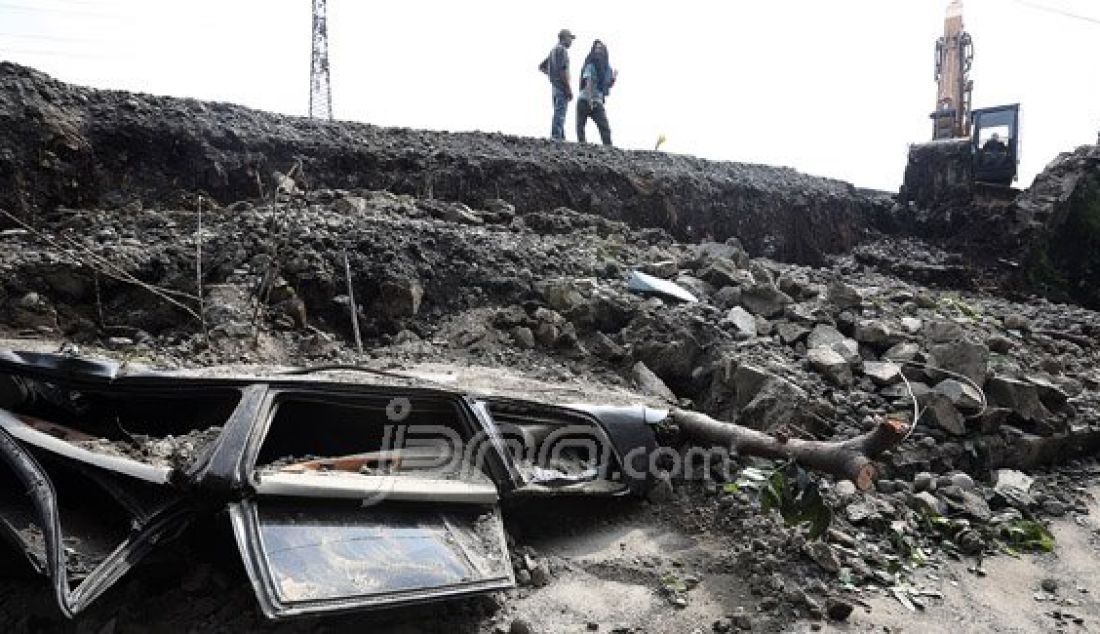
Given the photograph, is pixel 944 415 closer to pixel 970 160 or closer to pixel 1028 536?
pixel 1028 536

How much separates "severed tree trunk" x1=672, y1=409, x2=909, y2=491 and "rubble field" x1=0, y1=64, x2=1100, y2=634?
0.07 meters

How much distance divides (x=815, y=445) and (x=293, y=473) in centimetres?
239

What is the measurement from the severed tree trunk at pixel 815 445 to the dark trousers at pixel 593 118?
6.59m

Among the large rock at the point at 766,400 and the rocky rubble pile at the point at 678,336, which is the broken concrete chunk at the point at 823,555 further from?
the large rock at the point at 766,400

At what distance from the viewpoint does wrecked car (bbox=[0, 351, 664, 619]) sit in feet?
6.78

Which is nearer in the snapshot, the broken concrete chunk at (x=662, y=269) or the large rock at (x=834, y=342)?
the large rock at (x=834, y=342)

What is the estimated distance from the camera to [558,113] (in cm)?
993

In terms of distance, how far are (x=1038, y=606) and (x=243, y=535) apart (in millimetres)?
3209

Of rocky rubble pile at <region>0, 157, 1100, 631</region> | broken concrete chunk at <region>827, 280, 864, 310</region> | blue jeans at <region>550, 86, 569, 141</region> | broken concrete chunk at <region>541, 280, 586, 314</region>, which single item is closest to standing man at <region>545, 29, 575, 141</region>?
blue jeans at <region>550, 86, 569, 141</region>

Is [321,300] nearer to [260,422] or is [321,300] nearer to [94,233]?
[94,233]

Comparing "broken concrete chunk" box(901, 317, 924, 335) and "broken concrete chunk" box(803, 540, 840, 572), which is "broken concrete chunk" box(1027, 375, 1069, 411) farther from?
"broken concrete chunk" box(803, 540, 840, 572)

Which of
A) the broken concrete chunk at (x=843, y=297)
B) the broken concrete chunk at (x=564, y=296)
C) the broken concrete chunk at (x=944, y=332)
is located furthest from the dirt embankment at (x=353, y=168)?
the broken concrete chunk at (x=944, y=332)

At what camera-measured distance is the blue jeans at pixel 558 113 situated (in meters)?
9.77

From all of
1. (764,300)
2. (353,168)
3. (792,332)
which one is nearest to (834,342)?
(792,332)
